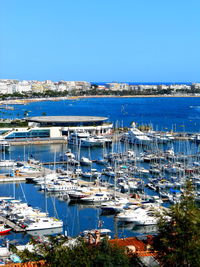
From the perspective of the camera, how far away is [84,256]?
616 centimetres

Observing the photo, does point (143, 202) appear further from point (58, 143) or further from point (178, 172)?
point (58, 143)

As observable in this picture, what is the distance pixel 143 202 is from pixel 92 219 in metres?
1.92

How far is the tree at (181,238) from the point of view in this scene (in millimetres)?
5855

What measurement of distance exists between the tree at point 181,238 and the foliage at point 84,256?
49cm

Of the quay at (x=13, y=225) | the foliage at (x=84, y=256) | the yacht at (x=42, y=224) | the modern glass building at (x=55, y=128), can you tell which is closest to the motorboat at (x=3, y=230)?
the quay at (x=13, y=225)

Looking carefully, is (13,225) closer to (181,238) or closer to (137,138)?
(181,238)

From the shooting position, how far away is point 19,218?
45.7 feet

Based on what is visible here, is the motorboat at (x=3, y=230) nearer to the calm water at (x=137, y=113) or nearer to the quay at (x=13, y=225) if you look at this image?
the quay at (x=13, y=225)

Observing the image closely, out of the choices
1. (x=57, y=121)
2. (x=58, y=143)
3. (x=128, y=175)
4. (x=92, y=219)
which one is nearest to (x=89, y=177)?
(x=128, y=175)

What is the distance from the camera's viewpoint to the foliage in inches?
238

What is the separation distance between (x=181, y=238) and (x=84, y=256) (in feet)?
3.82

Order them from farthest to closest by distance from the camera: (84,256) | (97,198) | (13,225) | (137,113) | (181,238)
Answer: (137,113)
(97,198)
(13,225)
(84,256)
(181,238)

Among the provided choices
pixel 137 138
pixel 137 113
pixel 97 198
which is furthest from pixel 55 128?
pixel 137 113

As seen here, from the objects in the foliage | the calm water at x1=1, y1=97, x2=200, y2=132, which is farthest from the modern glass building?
the foliage
